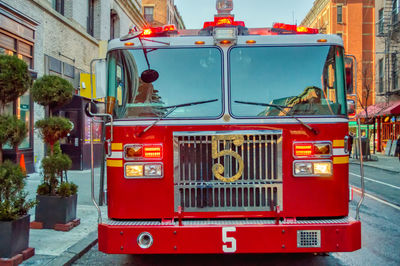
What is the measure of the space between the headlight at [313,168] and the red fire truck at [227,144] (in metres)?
0.01

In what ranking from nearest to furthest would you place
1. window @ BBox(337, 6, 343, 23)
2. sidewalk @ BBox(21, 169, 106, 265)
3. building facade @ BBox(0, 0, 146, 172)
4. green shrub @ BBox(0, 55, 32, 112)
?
green shrub @ BBox(0, 55, 32, 112)
sidewalk @ BBox(21, 169, 106, 265)
building facade @ BBox(0, 0, 146, 172)
window @ BBox(337, 6, 343, 23)

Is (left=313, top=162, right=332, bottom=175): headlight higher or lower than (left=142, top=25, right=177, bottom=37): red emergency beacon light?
lower

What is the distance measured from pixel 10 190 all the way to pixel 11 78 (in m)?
1.38

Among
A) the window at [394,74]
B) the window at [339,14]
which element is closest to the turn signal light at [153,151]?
the window at [394,74]

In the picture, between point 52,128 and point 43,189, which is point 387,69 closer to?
point 52,128

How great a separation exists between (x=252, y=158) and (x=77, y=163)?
40.4 feet

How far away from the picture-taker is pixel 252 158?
167 inches

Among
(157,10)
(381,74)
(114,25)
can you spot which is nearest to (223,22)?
(114,25)

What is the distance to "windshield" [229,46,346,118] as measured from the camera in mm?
4367

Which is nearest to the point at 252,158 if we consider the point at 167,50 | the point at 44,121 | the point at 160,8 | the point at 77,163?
the point at 167,50

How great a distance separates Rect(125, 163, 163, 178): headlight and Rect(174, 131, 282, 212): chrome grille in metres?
0.18

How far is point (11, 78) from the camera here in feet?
16.1

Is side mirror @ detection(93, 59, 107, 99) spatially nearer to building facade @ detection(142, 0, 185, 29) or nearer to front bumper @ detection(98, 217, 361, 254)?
front bumper @ detection(98, 217, 361, 254)

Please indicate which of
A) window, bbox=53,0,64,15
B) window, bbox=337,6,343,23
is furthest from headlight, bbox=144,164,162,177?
window, bbox=337,6,343,23
